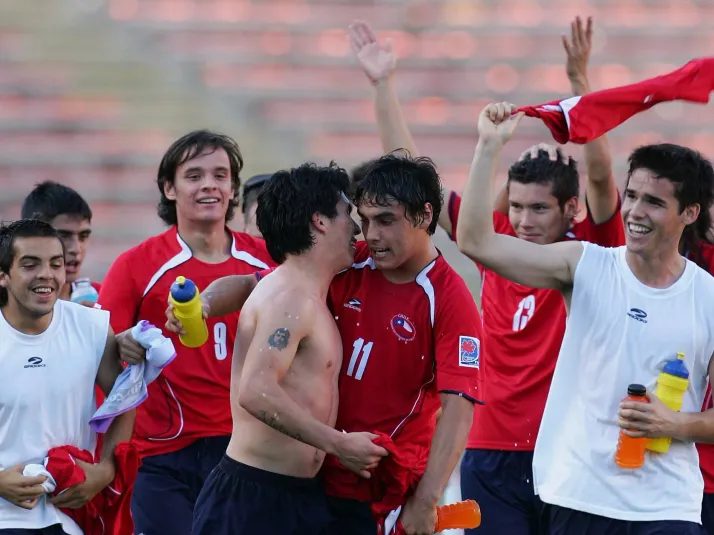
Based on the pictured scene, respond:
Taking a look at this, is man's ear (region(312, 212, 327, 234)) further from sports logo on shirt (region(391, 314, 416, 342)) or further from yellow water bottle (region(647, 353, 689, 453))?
yellow water bottle (region(647, 353, 689, 453))

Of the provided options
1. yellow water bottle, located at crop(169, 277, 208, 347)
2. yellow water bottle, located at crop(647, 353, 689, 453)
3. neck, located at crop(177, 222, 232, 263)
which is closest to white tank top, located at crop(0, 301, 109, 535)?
yellow water bottle, located at crop(169, 277, 208, 347)

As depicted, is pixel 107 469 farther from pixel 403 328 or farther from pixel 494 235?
pixel 494 235

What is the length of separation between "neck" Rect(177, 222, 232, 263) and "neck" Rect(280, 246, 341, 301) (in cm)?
132

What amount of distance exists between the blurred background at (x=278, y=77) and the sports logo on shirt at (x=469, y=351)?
7.39 meters

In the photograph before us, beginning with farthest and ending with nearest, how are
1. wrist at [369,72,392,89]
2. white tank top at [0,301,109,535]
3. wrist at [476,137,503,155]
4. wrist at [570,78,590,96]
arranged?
wrist at [369,72,392,89] < wrist at [570,78,590,96] < white tank top at [0,301,109,535] < wrist at [476,137,503,155]

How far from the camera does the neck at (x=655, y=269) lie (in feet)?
13.9

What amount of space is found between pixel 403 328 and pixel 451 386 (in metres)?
0.28

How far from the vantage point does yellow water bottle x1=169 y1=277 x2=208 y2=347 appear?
166 inches

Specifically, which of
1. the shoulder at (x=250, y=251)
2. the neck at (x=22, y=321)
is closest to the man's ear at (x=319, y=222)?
the neck at (x=22, y=321)

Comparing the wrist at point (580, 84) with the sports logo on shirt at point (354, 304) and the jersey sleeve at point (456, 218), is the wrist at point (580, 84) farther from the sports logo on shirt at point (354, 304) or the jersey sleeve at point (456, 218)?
the sports logo on shirt at point (354, 304)

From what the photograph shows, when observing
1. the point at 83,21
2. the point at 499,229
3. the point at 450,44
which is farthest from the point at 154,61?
the point at 499,229

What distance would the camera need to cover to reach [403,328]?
14.0 ft

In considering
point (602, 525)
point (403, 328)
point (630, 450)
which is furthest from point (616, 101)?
point (602, 525)

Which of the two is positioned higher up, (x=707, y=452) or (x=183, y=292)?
(x=183, y=292)
